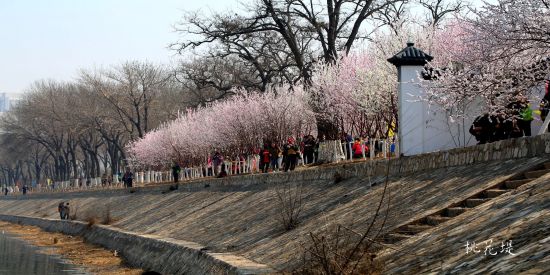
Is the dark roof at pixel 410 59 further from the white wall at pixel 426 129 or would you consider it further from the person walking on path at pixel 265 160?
the person walking on path at pixel 265 160

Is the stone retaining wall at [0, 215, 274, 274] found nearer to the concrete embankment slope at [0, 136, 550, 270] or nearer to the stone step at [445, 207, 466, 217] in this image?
the concrete embankment slope at [0, 136, 550, 270]

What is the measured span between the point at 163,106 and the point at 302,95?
134ft

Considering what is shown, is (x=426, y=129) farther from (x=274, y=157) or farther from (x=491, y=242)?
(x=274, y=157)

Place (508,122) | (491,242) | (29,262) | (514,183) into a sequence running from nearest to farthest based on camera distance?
1. (491,242)
2. (514,183)
3. (508,122)
4. (29,262)

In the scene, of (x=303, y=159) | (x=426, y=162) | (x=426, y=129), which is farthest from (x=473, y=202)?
(x=303, y=159)

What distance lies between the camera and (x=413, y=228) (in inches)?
588

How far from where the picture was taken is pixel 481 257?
10469 millimetres

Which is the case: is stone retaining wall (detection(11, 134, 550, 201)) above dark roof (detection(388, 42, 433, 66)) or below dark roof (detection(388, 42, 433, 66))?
below

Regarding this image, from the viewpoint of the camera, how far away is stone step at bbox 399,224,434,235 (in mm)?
14673

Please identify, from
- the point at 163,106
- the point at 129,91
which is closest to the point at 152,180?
the point at 129,91

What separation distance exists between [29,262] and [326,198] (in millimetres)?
16375

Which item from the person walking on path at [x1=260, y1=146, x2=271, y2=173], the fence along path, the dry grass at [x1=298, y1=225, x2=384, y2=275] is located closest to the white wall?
the fence along path

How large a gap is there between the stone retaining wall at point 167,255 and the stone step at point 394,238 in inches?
102

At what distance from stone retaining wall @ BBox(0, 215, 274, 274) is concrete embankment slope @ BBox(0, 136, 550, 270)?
18.1 inches
